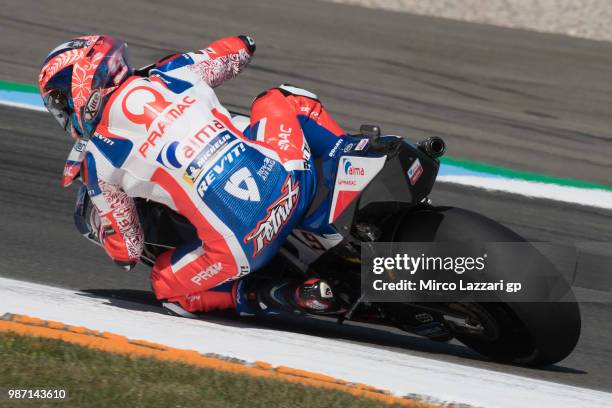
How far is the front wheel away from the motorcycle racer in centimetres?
58

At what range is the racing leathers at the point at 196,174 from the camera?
4.66 m

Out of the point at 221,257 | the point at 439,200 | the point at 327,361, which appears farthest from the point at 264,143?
the point at 439,200

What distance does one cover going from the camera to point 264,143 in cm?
485

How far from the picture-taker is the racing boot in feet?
15.6

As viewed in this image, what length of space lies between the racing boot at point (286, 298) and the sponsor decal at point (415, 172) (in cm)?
65

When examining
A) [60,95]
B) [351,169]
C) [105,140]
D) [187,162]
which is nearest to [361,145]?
[351,169]

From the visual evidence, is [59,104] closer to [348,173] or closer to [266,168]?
[266,168]

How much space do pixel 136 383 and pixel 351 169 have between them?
137 cm

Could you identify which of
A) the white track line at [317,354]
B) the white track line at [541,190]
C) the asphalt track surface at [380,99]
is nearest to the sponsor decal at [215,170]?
the white track line at [317,354]

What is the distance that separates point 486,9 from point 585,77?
6.68 feet

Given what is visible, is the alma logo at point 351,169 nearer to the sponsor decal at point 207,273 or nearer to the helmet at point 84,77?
the sponsor decal at point 207,273

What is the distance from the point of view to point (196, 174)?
183 inches

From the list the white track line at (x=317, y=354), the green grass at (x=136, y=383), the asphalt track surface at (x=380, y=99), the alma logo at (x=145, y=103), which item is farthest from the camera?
the asphalt track surface at (x=380, y=99)

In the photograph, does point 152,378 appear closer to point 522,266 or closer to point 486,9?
point 522,266
